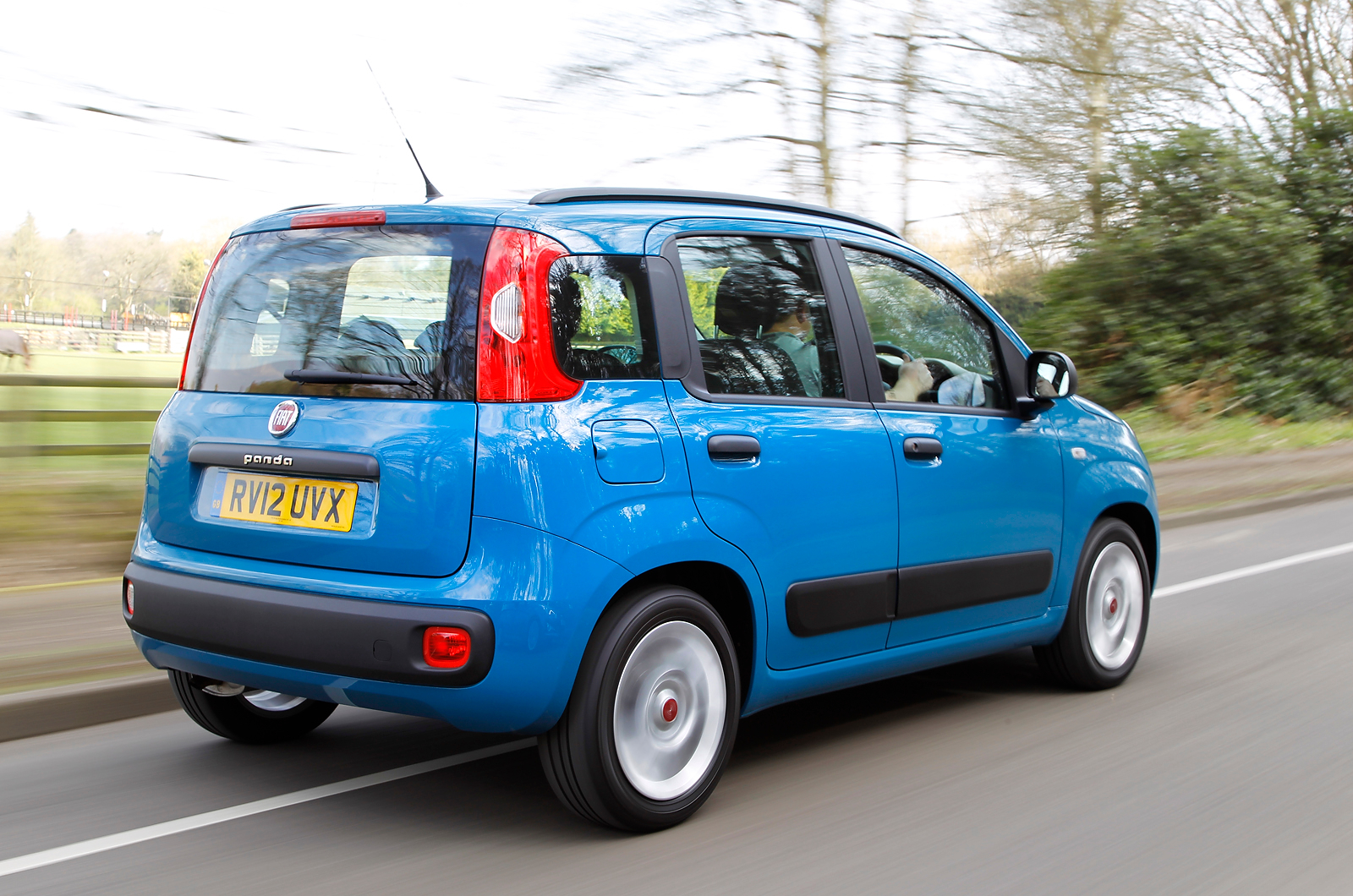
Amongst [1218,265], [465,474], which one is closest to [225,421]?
[465,474]

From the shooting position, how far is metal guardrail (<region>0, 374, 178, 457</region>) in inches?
319

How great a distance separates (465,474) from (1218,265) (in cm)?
1725

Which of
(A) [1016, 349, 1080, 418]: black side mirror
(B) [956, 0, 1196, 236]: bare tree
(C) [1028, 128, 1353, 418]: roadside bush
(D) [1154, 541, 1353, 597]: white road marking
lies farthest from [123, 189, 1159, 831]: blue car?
(C) [1028, 128, 1353, 418]: roadside bush

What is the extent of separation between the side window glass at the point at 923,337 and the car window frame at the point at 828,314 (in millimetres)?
121

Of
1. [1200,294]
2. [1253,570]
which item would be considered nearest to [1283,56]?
[1200,294]

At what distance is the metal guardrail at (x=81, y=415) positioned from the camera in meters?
8.10

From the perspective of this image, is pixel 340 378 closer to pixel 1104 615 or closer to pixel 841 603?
pixel 841 603

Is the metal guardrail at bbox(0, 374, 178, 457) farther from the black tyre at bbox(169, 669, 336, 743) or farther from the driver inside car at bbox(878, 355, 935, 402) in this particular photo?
the driver inside car at bbox(878, 355, 935, 402)

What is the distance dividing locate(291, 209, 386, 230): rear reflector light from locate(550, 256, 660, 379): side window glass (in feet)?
1.81

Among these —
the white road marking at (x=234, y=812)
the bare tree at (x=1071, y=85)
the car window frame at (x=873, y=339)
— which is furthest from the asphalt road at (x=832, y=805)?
the bare tree at (x=1071, y=85)

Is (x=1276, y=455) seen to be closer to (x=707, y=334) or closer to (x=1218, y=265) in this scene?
(x=1218, y=265)

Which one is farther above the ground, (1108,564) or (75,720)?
(1108,564)

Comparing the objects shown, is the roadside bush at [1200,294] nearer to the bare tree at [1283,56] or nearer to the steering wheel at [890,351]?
the bare tree at [1283,56]

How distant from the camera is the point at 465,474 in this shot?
322 centimetres
